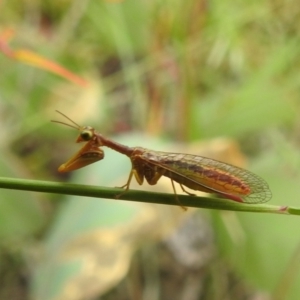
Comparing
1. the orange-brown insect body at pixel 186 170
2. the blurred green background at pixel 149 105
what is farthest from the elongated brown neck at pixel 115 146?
the blurred green background at pixel 149 105

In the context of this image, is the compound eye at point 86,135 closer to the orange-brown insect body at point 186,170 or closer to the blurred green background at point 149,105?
the orange-brown insect body at point 186,170

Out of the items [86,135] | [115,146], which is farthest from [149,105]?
[86,135]

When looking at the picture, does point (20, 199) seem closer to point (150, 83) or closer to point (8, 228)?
point (8, 228)

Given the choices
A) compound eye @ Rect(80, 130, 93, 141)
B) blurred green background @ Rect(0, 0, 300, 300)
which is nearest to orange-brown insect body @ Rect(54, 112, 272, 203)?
compound eye @ Rect(80, 130, 93, 141)

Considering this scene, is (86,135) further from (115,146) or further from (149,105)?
(149,105)

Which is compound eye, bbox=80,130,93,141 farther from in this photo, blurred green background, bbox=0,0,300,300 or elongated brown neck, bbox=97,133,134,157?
blurred green background, bbox=0,0,300,300

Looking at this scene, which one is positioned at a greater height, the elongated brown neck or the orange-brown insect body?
the elongated brown neck

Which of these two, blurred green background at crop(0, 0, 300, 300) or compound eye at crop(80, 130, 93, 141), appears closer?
compound eye at crop(80, 130, 93, 141)

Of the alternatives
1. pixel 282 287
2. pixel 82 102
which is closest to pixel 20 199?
pixel 82 102
